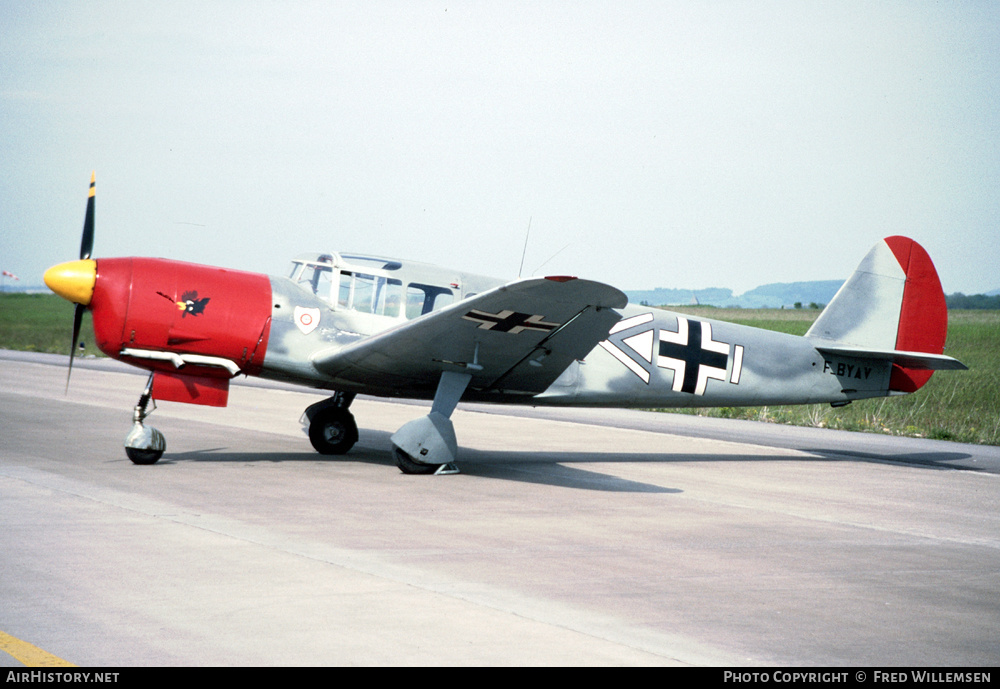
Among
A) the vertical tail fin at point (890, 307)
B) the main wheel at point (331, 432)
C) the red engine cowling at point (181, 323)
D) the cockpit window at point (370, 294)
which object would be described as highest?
the vertical tail fin at point (890, 307)

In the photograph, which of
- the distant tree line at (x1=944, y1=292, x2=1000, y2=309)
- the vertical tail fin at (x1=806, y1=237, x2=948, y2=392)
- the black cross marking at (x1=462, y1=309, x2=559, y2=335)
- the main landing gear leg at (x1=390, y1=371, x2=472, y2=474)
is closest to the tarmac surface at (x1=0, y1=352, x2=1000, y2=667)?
the main landing gear leg at (x1=390, y1=371, x2=472, y2=474)

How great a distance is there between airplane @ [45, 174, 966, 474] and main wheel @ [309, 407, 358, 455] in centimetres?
2

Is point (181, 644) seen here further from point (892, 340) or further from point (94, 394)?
point (94, 394)

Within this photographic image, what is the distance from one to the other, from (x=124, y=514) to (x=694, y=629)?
4.42m

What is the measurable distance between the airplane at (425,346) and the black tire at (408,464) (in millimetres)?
23

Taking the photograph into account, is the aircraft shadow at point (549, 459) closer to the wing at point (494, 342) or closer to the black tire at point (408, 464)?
the black tire at point (408, 464)

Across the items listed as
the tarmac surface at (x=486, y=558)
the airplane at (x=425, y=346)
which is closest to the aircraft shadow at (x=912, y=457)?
the tarmac surface at (x=486, y=558)

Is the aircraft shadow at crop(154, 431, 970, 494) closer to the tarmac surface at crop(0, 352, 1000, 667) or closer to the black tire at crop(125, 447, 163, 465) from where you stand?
the tarmac surface at crop(0, 352, 1000, 667)

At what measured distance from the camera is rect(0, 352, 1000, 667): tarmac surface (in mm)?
4207

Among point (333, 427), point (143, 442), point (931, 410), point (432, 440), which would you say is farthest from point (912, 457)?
point (143, 442)

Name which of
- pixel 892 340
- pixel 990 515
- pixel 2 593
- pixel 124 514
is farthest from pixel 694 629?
pixel 892 340

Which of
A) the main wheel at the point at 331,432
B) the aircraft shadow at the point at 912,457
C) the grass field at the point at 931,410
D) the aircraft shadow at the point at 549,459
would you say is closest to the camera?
the aircraft shadow at the point at 549,459

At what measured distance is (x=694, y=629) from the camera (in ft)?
15.0

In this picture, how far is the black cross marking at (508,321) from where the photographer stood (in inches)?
351
